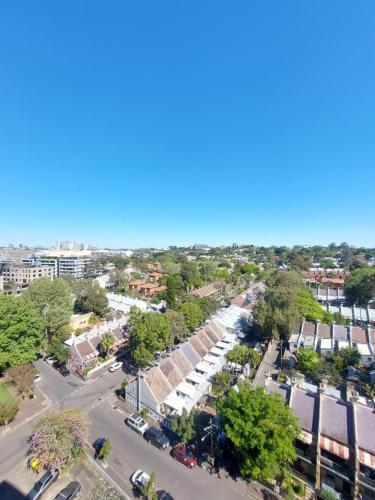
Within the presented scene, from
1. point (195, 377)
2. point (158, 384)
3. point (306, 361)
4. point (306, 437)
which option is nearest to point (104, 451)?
point (158, 384)

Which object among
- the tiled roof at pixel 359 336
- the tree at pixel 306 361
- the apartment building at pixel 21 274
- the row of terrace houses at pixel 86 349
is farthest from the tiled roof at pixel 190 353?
the apartment building at pixel 21 274

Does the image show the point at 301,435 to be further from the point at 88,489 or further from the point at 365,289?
the point at 365,289

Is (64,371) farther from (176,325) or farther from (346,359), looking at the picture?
(346,359)

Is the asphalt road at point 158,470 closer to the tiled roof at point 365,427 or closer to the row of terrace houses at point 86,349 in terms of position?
the tiled roof at point 365,427

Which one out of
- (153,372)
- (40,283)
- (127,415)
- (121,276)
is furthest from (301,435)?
(121,276)

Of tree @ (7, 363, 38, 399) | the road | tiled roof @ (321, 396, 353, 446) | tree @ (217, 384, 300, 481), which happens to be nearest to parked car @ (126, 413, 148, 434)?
the road

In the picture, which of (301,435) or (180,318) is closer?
(301,435)
